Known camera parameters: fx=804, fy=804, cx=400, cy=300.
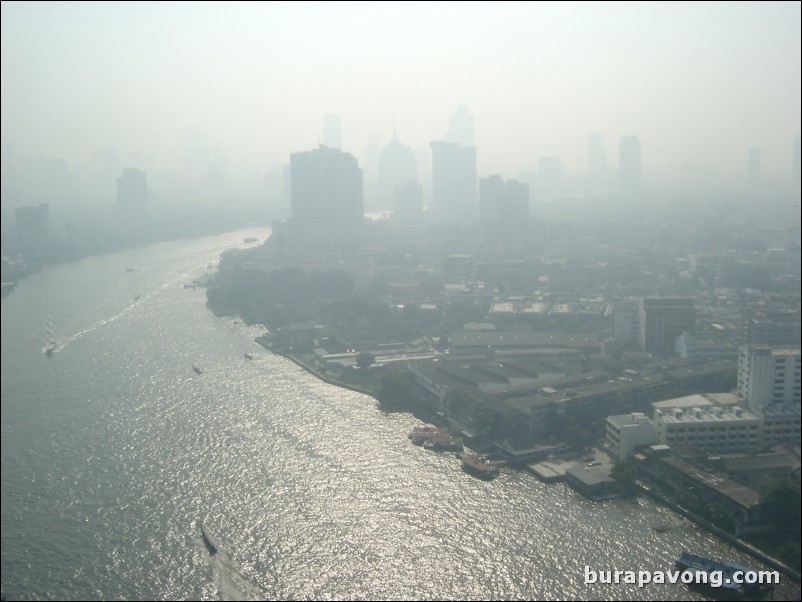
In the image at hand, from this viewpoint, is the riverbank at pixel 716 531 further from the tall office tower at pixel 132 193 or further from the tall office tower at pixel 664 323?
the tall office tower at pixel 132 193

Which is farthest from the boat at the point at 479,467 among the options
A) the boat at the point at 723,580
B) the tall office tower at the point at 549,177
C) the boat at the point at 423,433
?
the tall office tower at the point at 549,177

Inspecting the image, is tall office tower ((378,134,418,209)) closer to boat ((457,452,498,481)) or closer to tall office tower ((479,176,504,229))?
tall office tower ((479,176,504,229))

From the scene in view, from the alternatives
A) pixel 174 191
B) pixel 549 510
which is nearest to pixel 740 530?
pixel 549 510

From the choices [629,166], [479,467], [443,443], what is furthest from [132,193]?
[479,467]

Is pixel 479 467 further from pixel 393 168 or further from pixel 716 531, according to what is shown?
pixel 393 168

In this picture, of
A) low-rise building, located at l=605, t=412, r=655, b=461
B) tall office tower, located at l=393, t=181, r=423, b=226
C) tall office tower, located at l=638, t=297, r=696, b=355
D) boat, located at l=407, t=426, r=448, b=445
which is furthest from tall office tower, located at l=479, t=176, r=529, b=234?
low-rise building, located at l=605, t=412, r=655, b=461
